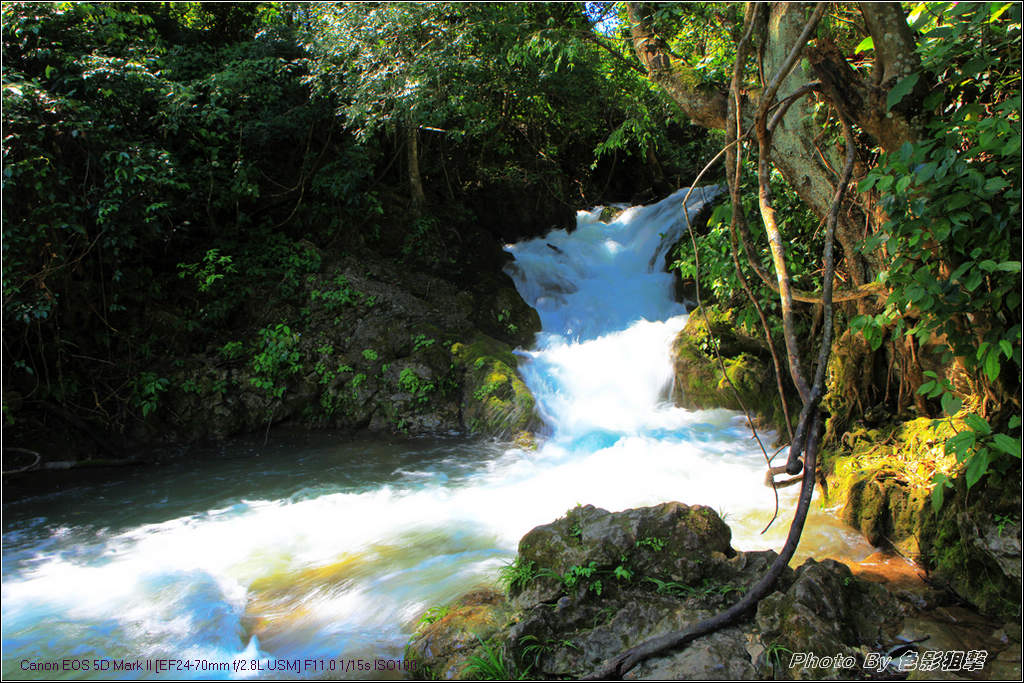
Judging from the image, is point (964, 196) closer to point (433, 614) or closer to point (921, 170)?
point (921, 170)

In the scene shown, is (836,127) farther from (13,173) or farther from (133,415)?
(133,415)

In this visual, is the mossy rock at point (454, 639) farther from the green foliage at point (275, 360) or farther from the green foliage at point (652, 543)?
the green foliage at point (275, 360)

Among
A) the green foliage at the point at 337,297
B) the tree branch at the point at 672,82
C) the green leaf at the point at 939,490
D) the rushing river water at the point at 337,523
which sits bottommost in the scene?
the rushing river water at the point at 337,523

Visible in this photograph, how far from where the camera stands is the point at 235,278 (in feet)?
27.5

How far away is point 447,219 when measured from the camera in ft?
35.2

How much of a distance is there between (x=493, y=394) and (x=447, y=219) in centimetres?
423

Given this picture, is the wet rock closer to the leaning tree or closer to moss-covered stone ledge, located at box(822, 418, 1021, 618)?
the leaning tree

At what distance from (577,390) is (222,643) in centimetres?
532

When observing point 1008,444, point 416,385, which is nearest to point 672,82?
point 1008,444

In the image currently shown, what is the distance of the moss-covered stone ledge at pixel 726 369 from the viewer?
6.91 metres

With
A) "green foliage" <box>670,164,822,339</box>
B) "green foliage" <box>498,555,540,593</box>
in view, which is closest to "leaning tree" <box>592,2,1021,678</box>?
"green foliage" <box>498,555,540,593</box>

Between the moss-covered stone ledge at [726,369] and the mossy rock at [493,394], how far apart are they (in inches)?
74.8

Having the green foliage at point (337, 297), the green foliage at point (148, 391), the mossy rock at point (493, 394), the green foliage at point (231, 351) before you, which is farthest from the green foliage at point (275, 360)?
the mossy rock at point (493, 394)

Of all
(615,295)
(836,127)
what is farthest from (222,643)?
(615,295)
